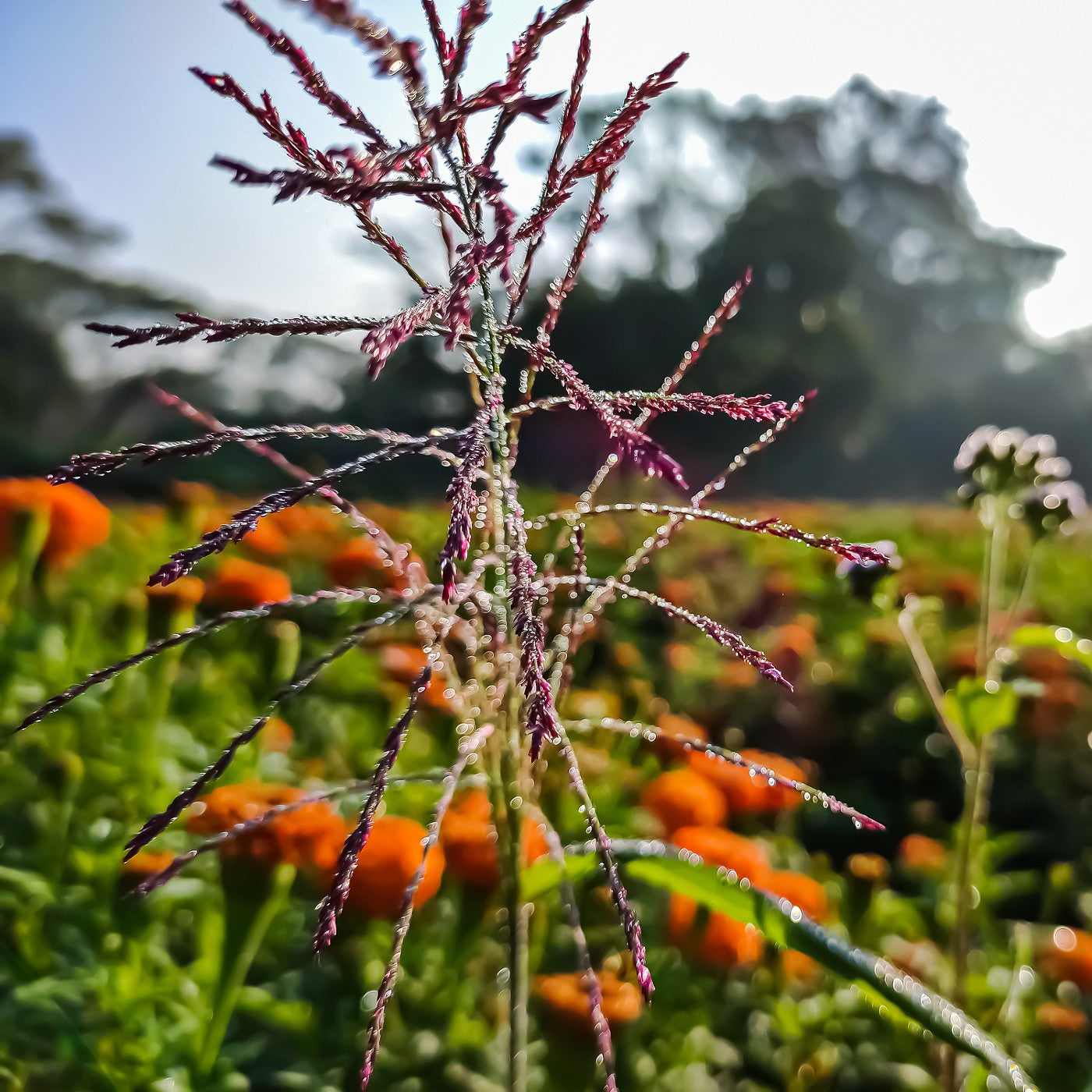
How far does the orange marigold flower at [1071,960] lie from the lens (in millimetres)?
945

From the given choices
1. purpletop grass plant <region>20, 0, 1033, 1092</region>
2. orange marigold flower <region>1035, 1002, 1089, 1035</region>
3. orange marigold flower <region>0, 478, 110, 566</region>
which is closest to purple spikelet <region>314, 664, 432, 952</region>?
purpletop grass plant <region>20, 0, 1033, 1092</region>

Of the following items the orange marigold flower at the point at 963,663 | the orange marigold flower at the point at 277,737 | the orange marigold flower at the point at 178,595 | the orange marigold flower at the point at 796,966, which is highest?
the orange marigold flower at the point at 963,663

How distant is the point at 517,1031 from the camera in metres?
0.41

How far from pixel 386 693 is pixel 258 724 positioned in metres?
0.73

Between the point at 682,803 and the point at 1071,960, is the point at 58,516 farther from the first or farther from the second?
the point at 1071,960

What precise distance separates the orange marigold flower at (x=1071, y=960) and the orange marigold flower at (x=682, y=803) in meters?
0.43

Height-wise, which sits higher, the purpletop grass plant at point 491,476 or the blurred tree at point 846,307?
the blurred tree at point 846,307

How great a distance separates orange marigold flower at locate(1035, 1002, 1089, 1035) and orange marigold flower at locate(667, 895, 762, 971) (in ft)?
1.20

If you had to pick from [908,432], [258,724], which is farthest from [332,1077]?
[908,432]

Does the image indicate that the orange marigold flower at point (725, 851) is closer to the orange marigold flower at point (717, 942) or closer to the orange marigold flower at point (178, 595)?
the orange marigold flower at point (717, 942)

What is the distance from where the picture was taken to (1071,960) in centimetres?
95

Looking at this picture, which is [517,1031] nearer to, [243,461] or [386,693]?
[386,693]

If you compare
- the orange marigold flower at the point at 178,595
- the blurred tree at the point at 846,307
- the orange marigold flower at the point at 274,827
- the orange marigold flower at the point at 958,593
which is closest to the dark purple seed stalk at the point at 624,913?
the orange marigold flower at the point at 274,827

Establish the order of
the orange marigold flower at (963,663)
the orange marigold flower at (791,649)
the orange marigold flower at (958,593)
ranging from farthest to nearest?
the orange marigold flower at (958,593) < the orange marigold flower at (791,649) < the orange marigold flower at (963,663)
